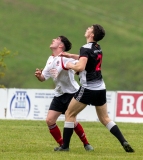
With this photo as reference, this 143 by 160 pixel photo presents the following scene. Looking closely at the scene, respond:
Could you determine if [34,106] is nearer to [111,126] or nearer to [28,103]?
[28,103]

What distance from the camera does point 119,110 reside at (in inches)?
863

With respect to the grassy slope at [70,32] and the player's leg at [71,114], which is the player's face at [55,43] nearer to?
the player's leg at [71,114]

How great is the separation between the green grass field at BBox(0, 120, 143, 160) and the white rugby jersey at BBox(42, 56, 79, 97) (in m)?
1.10

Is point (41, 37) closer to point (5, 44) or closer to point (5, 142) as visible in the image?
point (5, 44)

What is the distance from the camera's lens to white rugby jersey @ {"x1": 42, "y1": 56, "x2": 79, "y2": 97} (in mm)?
10102

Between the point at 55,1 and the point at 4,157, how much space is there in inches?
3333

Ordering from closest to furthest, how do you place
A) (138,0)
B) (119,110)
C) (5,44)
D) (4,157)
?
(4,157)
(119,110)
(5,44)
(138,0)

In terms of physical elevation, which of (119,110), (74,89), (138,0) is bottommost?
(119,110)

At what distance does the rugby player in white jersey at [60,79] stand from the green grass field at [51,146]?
0.48m

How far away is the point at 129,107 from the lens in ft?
70.6

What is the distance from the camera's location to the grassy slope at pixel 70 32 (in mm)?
70938

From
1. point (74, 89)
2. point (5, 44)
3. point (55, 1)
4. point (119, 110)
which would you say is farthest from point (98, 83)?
point (55, 1)

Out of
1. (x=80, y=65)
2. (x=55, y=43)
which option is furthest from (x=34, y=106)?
(x=80, y=65)

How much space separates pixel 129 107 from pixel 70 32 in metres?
61.9
